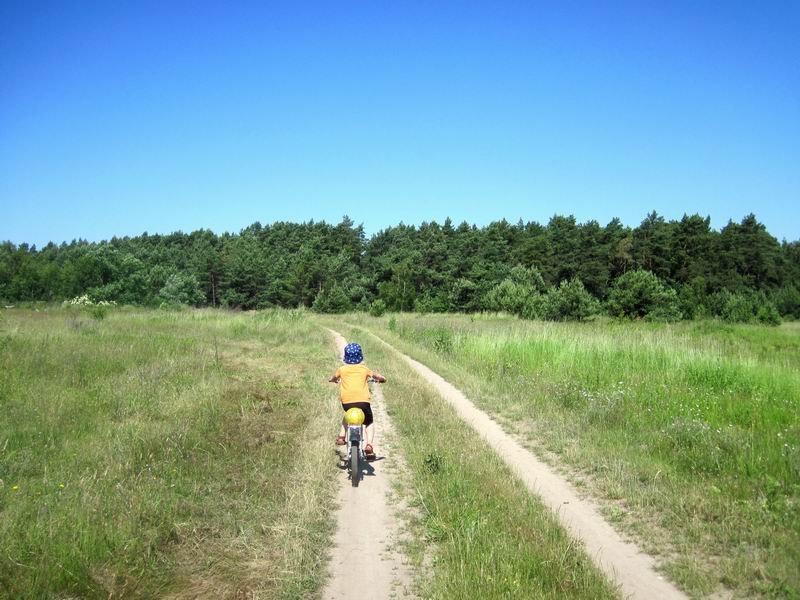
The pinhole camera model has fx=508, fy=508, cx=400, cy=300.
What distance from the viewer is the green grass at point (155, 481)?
13.8 feet

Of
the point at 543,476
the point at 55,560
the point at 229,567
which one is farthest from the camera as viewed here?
the point at 543,476

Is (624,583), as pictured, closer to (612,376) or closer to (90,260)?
(612,376)

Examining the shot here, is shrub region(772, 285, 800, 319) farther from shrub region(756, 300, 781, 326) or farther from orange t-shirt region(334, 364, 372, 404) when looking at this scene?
orange t-shirt region(334, 364, 372, 404)

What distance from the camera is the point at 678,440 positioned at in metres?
7.93

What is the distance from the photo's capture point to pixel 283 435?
8.68 m

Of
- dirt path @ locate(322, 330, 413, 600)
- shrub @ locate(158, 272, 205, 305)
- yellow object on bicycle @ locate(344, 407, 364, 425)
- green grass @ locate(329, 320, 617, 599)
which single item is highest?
shrub @ locate(158, 272, 205, 305)

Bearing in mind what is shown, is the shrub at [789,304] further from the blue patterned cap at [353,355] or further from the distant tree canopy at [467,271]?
the blue patterned cap at [353,355]

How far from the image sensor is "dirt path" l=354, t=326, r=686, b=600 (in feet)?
14.2

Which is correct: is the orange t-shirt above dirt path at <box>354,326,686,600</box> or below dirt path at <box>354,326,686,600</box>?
above

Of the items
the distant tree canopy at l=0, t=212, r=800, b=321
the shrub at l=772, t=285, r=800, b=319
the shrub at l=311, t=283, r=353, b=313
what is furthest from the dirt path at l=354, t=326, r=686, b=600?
the shrub at l=772, t=285, r=800, b=319

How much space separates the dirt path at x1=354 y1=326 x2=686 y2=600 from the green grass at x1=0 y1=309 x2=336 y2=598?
8.56ft

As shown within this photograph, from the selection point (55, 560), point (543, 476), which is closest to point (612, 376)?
point (543, 476)

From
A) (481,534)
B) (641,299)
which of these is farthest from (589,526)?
(641,299)

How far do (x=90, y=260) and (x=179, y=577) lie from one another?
7173cm
